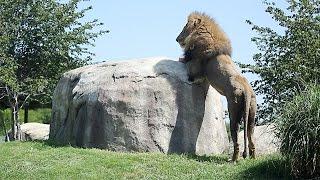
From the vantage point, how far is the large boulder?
1207 cm

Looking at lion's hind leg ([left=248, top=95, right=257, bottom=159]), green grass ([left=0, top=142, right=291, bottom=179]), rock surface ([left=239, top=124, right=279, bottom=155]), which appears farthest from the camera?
rock surface ([left=239, top=124, right=279, bottom=155])

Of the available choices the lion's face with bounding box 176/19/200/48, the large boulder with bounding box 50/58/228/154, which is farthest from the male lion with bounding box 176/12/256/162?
the large boulder with bounding box 50/58/228/154

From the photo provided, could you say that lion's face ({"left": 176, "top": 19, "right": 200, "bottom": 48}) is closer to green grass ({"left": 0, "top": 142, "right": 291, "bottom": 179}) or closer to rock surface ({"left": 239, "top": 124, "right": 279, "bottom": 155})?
rock surface ({"left": 239, "top": 124, "right": 279, "bottom": 155})

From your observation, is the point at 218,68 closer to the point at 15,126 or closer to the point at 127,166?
the point at 127,166

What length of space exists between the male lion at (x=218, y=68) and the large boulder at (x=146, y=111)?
50cm

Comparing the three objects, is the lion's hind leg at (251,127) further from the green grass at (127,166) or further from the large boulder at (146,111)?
the large boulder at (146,111)

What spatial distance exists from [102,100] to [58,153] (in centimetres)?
148

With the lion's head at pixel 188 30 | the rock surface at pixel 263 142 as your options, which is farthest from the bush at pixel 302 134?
the lion's head at pixel 188 30

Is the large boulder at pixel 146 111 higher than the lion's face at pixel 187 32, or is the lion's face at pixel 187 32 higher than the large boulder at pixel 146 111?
the lion's face at pixel 187 32

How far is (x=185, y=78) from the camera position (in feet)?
41.3

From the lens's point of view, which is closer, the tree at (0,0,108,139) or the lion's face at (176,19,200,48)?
the lion's face at (176,19,200,48)

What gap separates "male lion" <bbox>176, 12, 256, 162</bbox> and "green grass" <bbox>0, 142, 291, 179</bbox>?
2.76 ft

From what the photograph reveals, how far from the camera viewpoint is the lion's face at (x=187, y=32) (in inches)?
505

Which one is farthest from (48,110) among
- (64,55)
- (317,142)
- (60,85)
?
(317,142)
